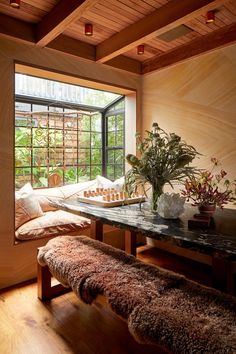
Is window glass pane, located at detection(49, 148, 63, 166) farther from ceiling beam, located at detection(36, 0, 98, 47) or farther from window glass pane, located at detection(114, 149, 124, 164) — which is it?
ceiling beam, located at detection(36, 0, 98, 47)

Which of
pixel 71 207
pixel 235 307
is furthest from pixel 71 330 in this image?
pixel 235 307

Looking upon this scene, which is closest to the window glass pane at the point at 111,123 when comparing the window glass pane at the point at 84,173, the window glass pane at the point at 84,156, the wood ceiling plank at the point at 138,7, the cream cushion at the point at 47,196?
the window glass pane at the point at 84,156

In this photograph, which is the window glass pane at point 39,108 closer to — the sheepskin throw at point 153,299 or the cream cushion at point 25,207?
the cream cushion at point 25,207

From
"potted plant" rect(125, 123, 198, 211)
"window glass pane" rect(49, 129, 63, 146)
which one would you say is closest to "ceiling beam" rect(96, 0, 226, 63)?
"potted plant" rect(125, 123, 198, 211)

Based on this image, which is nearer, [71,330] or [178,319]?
[178,319]

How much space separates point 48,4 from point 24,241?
2074 millimetres

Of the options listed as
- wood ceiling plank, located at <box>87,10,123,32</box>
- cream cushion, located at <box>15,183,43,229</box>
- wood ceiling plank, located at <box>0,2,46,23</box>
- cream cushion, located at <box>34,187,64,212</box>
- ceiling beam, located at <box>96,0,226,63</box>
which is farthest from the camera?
cream cushion, located at <box>34,187,64,212</box>

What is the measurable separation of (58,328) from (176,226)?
3.60 ft

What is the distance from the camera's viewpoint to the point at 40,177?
342 cm

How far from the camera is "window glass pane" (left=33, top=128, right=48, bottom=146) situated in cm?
333

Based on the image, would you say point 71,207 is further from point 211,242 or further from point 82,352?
point 211,242

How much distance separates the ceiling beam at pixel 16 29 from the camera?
2227 millimetres

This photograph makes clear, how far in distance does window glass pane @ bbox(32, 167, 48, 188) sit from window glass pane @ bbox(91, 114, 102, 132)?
1040mm

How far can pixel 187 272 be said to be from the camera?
2.64 m
